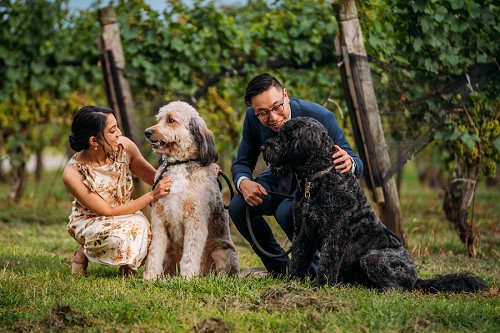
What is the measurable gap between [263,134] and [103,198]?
58.3 inches

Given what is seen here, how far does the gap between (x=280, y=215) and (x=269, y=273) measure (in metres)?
0.53

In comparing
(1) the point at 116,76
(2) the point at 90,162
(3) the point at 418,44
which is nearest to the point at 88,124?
(2) the point at 90,162

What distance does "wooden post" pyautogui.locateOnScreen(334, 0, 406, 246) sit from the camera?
682 cm

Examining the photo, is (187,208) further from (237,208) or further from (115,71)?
(115,71)

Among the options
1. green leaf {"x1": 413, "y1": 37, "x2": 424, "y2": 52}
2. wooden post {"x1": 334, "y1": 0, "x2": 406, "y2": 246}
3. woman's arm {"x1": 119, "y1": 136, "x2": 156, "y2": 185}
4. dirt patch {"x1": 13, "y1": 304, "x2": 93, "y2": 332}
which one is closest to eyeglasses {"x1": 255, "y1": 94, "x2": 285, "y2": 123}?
woman's arm {"x1": 119, "y1": 136, "x2": 156, "y2": 185}

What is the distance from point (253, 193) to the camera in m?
5.35

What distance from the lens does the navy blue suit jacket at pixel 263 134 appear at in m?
5.38

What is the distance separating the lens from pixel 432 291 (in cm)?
489

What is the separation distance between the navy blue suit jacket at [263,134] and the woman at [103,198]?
0.81 m

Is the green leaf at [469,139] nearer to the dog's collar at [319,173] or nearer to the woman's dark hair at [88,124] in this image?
the dog's collar at [319,173]

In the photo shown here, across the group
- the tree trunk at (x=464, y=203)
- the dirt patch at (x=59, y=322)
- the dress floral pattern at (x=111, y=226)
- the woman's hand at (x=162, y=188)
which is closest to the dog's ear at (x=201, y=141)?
the woman's hand at (x=162, y=188)

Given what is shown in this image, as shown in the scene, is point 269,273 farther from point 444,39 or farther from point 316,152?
point 444,39

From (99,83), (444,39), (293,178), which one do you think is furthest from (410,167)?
(293,178)

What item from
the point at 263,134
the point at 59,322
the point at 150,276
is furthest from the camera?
the point at 263,134
